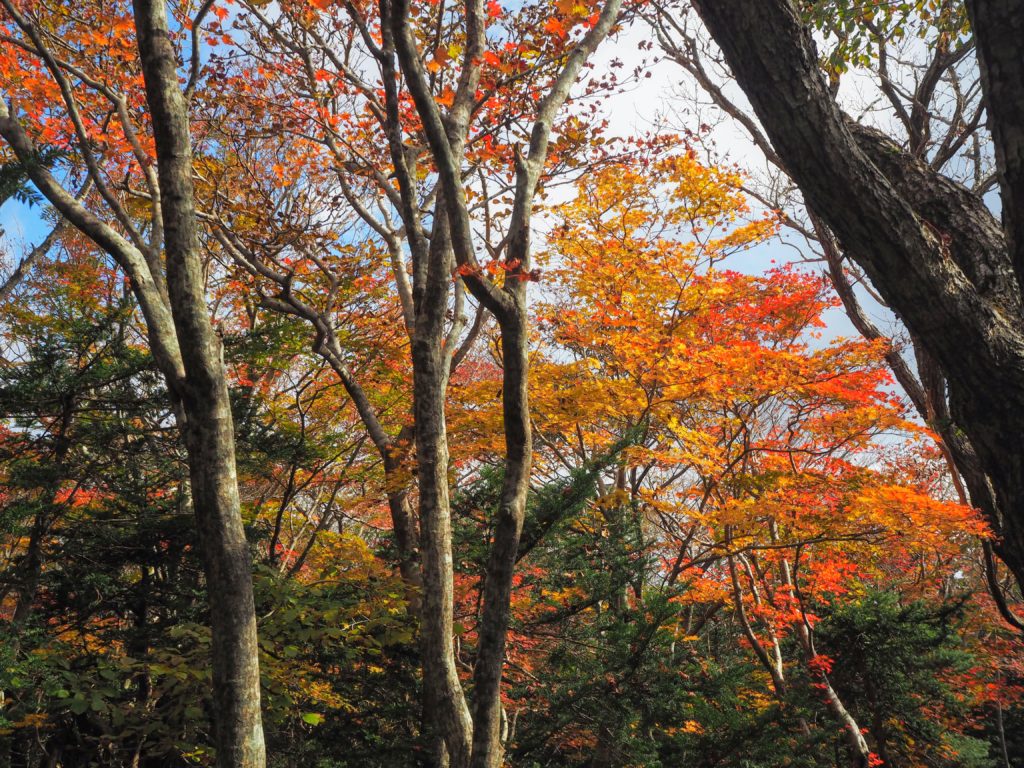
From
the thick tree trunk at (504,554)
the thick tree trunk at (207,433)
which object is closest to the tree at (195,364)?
the thick tree trunk at (207,433)

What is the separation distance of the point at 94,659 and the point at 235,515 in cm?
306

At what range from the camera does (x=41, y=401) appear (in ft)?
16.7

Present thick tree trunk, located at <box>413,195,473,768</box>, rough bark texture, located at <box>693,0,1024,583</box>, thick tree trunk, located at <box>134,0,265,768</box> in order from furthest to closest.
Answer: thick tree trunk, located at <box>413,195,473,768</box> → thick tree trunk, located at <box>134,0,265,768</box> → rough bark texture, located at <box>693,0,1024,583</box>

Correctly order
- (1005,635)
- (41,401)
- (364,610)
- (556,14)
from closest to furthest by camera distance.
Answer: (41,401) → (364,610) → (556,14) → (1005,635)

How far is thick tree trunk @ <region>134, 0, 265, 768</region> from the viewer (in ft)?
10.2

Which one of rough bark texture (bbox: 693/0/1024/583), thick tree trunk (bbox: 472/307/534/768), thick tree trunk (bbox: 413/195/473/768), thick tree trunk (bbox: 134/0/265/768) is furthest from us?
thick tree trunk (bbox: 413/195/473/768)

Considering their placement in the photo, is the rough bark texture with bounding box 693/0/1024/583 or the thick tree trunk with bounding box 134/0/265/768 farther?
the thick tree trunk with bounding box 134/0/265/768

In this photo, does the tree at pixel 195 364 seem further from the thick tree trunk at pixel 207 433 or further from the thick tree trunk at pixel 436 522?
the thick tree trunk at pixel 436 522

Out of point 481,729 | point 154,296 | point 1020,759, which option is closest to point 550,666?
point 481,729

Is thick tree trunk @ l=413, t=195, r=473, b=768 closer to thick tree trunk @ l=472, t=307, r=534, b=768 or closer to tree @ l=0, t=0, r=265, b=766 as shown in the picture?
thick tree trunk @ l=472, t=307, r=534, b=768

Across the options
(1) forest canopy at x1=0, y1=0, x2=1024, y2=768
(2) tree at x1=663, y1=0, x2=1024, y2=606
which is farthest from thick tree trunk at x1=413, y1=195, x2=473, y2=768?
(2) tree at x1=663, y1=0, x2=1024, y2=606

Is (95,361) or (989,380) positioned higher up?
(95,361)

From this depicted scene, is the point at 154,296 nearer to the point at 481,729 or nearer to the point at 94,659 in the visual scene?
the point at 481,729

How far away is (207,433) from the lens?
3.27 meters
